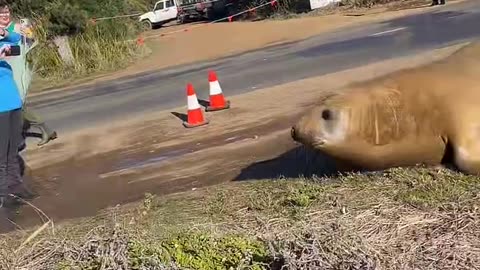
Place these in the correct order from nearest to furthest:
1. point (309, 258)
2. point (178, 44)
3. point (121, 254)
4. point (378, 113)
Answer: point (309, 258)
point (121, 254)
point (378, 113)
point (178, 44)

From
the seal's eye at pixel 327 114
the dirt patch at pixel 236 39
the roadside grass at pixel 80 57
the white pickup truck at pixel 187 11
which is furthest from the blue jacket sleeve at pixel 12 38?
the white pickup truck at pixel 187 11

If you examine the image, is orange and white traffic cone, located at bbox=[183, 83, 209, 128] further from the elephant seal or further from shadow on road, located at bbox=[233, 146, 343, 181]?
the elephant seal

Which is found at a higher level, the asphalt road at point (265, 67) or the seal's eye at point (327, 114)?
the seal's eye at point (327, 114)

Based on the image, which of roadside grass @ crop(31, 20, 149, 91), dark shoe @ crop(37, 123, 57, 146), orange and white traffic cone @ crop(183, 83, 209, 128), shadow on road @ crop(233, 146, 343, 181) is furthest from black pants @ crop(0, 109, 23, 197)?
roadside grass @ crop(31, 20, 149, 91)

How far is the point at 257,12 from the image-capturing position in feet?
129

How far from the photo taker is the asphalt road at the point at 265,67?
14.2 m

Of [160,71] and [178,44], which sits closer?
[160,71]

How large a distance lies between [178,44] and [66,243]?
979 inches

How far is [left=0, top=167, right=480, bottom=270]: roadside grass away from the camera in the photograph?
418 cm

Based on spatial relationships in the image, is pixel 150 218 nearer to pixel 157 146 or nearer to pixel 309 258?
pixel 309 258

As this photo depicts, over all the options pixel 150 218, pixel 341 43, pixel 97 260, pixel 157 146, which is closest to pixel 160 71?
pixel 341 43

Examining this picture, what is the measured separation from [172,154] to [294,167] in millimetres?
2447

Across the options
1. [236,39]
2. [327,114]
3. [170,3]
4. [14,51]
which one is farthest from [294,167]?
[170,3]

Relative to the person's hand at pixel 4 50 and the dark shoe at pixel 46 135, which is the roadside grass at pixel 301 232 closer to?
the person's hand at pixel 4 50
